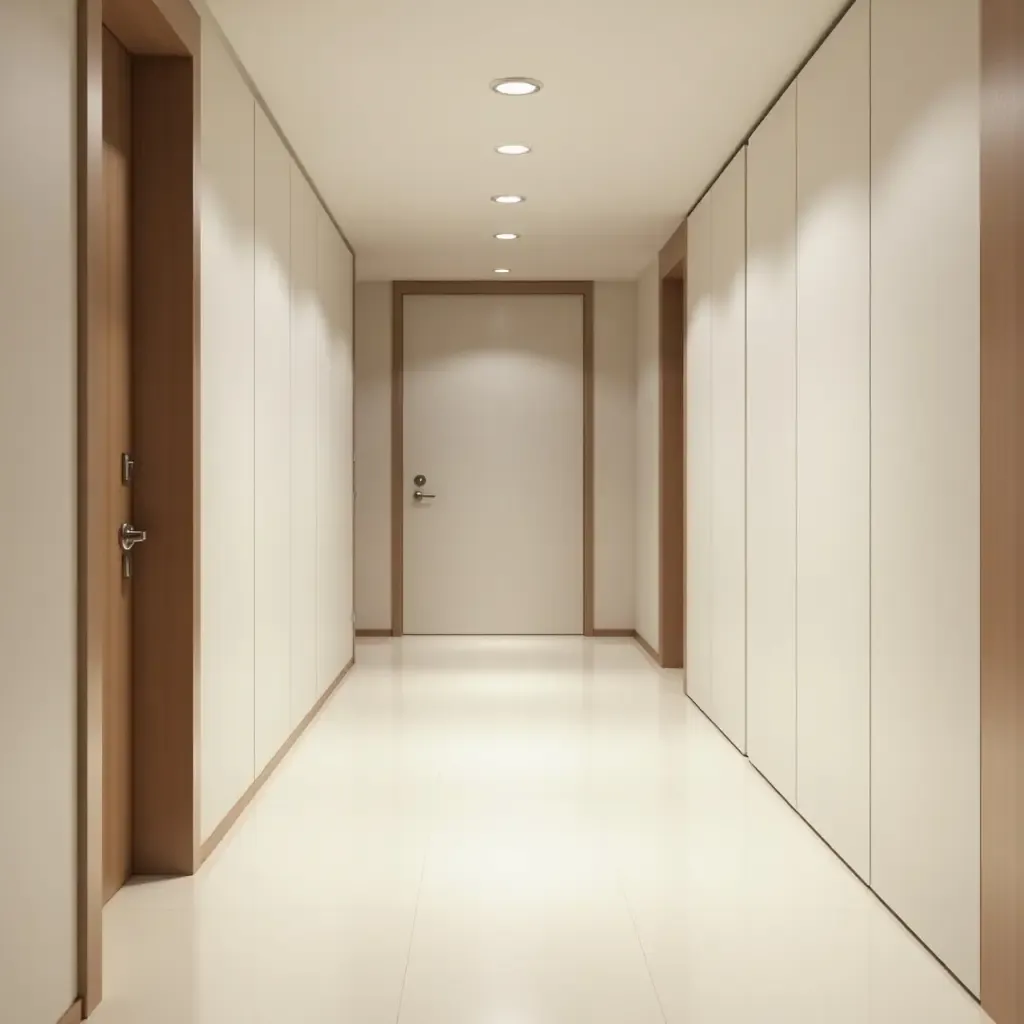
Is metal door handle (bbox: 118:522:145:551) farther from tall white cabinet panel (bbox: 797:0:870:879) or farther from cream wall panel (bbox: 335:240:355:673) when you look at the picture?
cream wall panel (bbox: 335:240:355:673)

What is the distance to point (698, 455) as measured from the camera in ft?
21.0

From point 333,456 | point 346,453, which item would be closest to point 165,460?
point 333,456

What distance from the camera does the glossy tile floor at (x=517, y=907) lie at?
2658 millimetres

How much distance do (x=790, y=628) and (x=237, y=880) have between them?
209 centimetres

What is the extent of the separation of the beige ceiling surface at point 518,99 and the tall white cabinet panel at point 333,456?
386 mm

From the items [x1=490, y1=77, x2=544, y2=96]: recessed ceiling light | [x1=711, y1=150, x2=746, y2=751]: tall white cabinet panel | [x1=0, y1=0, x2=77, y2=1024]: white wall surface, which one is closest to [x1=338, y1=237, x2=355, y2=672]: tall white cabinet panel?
[x1=711, y1=150, x2=746, y2=751]: tall white cabinet panel

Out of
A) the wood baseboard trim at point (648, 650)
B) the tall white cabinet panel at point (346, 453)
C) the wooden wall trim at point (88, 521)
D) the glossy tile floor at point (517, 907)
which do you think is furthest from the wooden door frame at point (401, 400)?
the wooden wall trim at point (88, 521)

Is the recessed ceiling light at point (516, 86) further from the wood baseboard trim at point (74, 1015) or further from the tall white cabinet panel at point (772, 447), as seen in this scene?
the wood baseboard trim at point (74, 1015)

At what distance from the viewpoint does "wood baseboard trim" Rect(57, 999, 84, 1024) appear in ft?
8.14

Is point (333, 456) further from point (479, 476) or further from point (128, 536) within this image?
point (128, 536)

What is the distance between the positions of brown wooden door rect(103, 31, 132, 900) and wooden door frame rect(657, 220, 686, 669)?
4616mm

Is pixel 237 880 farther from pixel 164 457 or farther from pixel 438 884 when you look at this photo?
pixel 164 457

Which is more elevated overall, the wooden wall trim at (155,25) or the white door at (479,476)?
the wooden wall trim at (155,25)

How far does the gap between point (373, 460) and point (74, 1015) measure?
22.2ft
